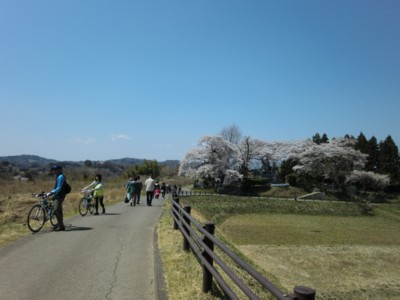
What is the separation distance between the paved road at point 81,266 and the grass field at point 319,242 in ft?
15.8

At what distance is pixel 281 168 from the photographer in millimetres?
71500

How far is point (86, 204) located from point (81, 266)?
8.72m

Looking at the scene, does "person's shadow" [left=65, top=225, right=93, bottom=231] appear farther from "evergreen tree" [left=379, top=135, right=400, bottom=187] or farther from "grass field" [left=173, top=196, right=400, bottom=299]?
"evergreen tree" [left=379, top=135, right=400, bottom=187]

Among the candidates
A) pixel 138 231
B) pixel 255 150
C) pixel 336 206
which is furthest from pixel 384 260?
pixel 255 150

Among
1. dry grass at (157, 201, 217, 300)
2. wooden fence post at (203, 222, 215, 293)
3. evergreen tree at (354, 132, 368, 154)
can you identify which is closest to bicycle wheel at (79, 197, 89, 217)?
dry grass at (157, 201, 217, 300)

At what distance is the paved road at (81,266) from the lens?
580 centimetres

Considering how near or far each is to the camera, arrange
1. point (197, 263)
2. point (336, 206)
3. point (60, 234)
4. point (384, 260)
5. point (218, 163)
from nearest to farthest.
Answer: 1. point (197, 263)
2. point (60, 234)
3. point (384, 260)
4. point (336, 206)
5. point (218, 163)

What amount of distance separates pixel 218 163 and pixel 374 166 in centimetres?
3090

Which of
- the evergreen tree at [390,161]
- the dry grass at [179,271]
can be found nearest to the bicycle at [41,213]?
the dry grass at [179,271]

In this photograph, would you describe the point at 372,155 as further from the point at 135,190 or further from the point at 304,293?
the point at 304,293

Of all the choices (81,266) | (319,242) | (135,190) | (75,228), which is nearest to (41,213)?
(75,228)

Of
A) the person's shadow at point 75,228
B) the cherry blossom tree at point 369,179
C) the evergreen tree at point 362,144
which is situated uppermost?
the evergreen tree at point 362,144

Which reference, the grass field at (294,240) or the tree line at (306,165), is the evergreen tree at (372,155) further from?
the grass field at (294,240)

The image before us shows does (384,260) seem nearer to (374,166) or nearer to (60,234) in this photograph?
(60,234)
